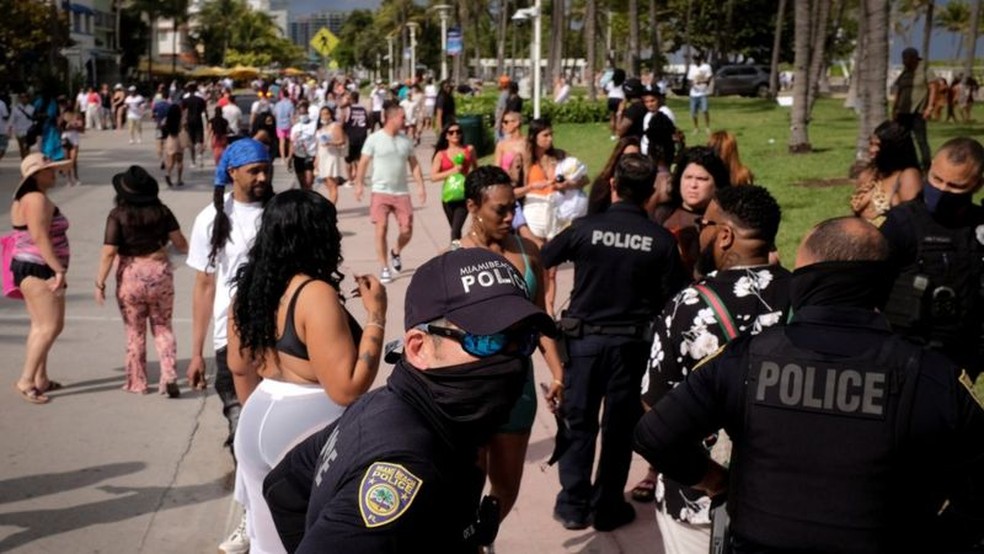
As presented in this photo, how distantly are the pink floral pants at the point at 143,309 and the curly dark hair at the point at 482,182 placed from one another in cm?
322

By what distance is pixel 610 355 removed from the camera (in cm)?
534

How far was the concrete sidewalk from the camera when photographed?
564 centimetres

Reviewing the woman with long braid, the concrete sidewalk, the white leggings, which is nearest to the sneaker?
the woman with long braid

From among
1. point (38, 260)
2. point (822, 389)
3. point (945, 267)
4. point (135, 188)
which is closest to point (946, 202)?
point (945, 267)

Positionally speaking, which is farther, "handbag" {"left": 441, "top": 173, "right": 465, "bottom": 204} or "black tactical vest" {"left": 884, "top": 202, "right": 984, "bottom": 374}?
"handbag" {"left": 441, "top": 173, "right": 465, "bottom": 204}

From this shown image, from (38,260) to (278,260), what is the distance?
4636 millimetres

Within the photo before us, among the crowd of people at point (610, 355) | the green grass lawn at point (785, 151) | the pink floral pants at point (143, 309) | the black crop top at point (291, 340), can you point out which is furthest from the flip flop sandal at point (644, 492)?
the green grass lawn at point (785, 151)

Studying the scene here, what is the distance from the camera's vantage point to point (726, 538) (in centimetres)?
289

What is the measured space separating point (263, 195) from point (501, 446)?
8.81 ft

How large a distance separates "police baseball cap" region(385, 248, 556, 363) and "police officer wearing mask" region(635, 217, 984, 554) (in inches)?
25.5

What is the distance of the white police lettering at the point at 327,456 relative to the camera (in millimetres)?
2095

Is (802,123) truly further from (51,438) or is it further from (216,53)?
(216,53)

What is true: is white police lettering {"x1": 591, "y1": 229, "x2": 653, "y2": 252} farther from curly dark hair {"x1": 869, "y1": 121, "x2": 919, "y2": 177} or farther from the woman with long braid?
the woman with long braid

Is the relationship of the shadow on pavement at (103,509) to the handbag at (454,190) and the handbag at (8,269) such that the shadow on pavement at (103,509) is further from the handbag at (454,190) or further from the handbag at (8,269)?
the handbag at (454,190)
